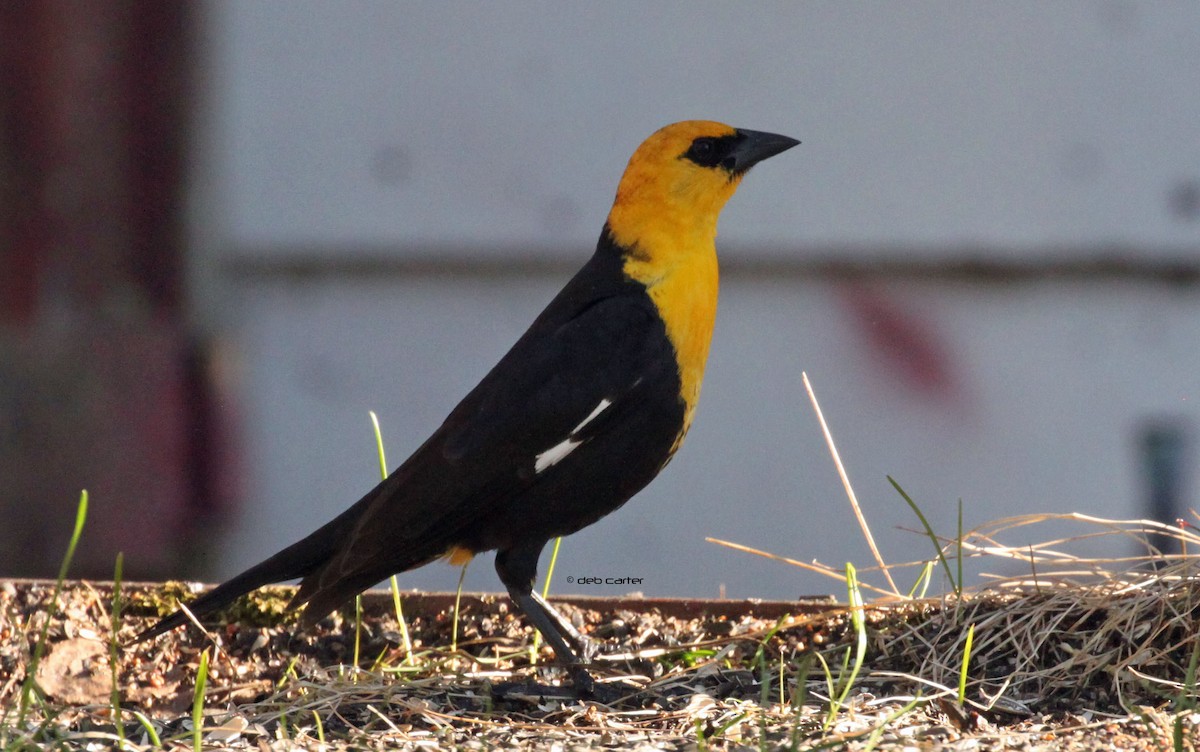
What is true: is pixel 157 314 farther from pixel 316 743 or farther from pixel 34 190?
pixel 316 743

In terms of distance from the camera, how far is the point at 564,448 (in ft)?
9.59

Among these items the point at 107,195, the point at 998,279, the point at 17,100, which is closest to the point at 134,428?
the point at 107,195

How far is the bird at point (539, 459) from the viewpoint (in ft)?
9.28

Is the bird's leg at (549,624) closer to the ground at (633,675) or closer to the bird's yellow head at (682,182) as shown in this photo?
the ground at (633,675)

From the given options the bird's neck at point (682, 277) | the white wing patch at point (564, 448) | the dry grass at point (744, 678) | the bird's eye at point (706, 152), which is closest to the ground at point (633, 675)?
the dry grass at point (744, 678)

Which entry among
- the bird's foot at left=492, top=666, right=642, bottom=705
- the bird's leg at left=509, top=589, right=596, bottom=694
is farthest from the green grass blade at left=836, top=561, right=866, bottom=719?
the bird's leg at left=509, top=589, right=596, bottom=694

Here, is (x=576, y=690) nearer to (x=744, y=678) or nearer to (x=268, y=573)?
(x=744, y=678)

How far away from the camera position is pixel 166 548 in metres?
5.98

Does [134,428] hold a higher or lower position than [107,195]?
lower

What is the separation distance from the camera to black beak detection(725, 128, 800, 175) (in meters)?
3.32

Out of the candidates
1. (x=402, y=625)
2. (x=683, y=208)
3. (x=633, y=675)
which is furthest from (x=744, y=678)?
(x=683, y=208)

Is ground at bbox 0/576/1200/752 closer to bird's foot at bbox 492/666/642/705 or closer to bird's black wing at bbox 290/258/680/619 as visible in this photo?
bird's foot at bbox 492/666/642/705

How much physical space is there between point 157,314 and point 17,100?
116 cm

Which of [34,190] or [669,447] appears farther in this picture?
[34,190]
